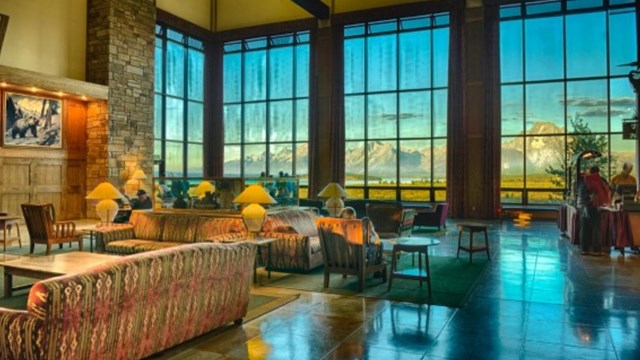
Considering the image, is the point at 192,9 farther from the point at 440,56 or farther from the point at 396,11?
the point at 440,56

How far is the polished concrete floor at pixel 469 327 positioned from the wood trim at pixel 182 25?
12.3 meters

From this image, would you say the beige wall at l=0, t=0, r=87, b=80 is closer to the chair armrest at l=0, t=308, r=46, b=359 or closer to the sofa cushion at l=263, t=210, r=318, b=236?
the sofa cushion at l=263, t=210, r=318, b=236

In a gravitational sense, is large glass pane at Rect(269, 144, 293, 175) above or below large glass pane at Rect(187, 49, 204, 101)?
below

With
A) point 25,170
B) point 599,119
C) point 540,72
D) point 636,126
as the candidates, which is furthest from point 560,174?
point 25,170

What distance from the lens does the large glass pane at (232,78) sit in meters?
18.0

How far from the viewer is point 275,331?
165 inches

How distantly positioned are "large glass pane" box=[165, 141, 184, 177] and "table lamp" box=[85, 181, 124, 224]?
A: 9147mm

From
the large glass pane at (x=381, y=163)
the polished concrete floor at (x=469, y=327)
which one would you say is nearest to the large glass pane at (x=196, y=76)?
A: the large glass pane at (x=381, y=163)

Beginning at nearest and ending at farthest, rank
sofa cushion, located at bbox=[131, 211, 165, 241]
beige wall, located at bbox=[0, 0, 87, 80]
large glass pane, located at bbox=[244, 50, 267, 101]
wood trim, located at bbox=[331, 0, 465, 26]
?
sofa cushion, located at bbox=[131, 211, 165, 241], beige wall, located at bbox=[0, 0, 87, 80], wood trim, located at bbox=[331, 0, 465, 26], large glass pane, located at bbox=[244, 50, 267, 101]

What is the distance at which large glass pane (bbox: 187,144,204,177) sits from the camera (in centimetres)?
1730

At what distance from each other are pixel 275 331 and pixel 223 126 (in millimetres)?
14709

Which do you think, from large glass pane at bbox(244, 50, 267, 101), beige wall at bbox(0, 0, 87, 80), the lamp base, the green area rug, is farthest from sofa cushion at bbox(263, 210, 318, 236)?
large glass pane at bbox(244, 50, 267, 101)

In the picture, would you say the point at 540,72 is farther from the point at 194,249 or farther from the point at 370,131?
the point at 194,249

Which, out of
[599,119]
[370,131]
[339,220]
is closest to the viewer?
[339,220]
